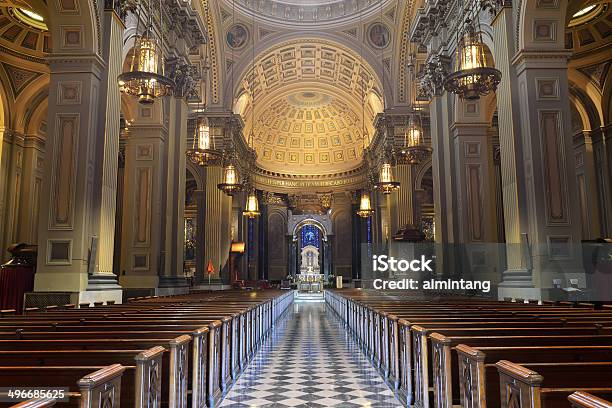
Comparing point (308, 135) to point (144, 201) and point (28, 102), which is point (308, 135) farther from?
point (144, 201)

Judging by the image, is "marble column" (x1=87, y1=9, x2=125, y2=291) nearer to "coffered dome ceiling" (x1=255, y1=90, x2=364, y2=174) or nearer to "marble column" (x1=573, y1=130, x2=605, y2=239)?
"marble column" (x1=573, y1=130, x2=605, y2=239)

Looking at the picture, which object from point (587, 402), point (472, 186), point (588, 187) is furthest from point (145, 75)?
point (588, 187)

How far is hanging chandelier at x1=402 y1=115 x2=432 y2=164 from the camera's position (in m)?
11.4

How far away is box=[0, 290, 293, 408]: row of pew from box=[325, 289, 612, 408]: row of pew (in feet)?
5.28

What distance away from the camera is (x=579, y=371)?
2.36 m

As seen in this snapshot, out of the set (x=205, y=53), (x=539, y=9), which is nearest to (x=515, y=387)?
(x=539, y=9)

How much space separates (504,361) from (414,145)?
31.2 ft

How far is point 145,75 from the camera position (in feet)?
23.3

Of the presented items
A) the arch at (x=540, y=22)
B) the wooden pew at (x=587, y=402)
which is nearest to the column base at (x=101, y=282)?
the wooden pew at (x=587, y=402)

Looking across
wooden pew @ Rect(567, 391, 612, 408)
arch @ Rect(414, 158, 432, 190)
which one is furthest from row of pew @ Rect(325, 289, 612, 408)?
arch @ Rect(414, 158, 432, 190)

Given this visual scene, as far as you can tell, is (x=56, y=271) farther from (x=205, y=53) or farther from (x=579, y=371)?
(x=205, y=53)

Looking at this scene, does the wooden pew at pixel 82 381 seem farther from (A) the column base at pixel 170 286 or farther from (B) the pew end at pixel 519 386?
(A) the column base at pixel 170 286

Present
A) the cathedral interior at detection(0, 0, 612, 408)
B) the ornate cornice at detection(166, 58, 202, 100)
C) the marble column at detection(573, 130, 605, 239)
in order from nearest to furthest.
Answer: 1. the cathedral interior at detection(0, 0, 612, 408)
2. the ornate cornice at detection(166, 58, 202, 100)
3. the marble column at detection(573, 130, 605, 239)

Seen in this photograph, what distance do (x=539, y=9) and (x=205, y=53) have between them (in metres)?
12.8
